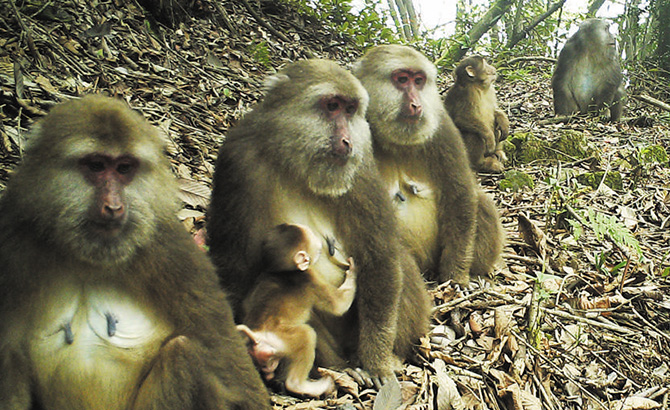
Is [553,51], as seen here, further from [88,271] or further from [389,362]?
[88,271]

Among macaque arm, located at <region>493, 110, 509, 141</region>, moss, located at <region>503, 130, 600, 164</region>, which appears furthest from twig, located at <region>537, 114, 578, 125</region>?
macaque arm, located at <region>493, 110, 509, 141</region>

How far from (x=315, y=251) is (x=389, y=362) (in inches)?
33.9

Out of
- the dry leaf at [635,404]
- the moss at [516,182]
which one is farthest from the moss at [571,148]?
the dry leaf at [635,404]

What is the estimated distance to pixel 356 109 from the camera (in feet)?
12.5

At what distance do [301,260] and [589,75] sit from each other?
1136 centimetres

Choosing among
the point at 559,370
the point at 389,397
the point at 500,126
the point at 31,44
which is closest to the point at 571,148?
the point at 500,126

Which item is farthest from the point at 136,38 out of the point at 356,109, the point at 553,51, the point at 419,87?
the point at 553,51

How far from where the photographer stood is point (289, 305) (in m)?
3.52

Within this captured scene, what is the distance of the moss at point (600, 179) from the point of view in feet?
25.3

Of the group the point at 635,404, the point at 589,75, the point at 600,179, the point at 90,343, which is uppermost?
the point at 589,75

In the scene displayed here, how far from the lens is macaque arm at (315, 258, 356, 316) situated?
12.0ft

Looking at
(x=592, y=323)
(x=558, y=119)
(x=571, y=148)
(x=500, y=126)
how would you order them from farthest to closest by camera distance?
(x=558, y=119) < (x=571, y=148) < (x=500, y=126) < (x=592, y=323)

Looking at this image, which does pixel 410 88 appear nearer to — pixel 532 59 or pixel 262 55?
pixel 262 55

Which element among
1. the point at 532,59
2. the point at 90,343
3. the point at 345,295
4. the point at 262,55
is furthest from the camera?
the point at 532,59
